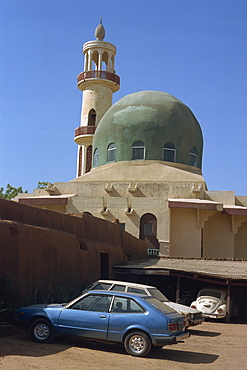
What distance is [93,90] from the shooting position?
127ft

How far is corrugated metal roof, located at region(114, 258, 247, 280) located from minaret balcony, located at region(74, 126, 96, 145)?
18191mm

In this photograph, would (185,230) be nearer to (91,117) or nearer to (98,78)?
(91,117)

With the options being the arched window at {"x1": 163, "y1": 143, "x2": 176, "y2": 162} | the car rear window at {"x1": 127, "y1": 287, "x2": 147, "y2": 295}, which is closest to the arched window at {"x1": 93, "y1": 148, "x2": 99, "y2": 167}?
the arched window at {"x1": 163, "y1": 143, "x2": 176, "y2": 162}

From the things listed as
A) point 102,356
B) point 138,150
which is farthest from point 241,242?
point 102,356

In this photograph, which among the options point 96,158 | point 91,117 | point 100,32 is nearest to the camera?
point 96,158

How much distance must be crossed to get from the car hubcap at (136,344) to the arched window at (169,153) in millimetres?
22381

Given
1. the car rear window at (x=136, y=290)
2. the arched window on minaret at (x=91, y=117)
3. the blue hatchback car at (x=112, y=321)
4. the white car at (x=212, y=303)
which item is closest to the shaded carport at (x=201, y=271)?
the white car at (x=212, y=303)

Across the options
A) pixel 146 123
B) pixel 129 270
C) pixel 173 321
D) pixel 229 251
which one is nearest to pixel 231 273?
pixel 129 270

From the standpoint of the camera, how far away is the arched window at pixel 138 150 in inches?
1238

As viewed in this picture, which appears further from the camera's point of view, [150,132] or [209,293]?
[150,132]

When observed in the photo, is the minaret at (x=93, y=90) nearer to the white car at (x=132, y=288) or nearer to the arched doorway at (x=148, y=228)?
the arched doorway at (x=148, y=228)

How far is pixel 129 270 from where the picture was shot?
61.1ft

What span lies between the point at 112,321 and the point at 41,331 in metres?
1.44

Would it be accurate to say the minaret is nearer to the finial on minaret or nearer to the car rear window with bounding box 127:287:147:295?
the finial on minaret
